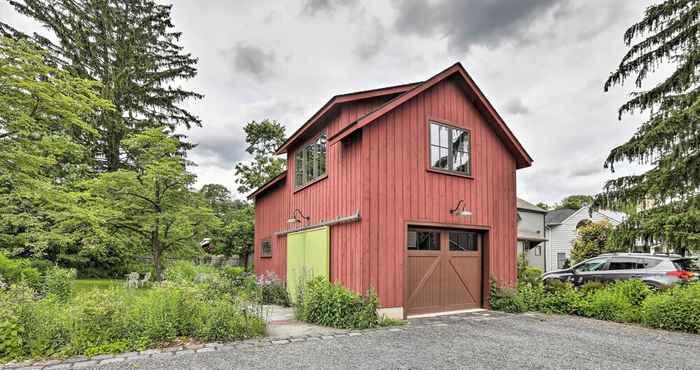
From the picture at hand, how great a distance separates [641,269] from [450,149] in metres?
6.04

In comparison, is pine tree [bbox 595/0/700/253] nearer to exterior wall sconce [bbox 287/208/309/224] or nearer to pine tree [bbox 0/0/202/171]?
exterior wall sconce [bbox 287/208/309/224]

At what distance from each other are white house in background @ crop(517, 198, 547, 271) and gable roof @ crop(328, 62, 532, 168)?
14.2 m

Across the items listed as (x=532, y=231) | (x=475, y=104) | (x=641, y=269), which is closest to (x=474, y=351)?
(x=475, y=104)

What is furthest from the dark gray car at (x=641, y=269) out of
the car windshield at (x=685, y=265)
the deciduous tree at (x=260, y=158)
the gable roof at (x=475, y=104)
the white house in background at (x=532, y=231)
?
the deciduous tree at (x=260, y=158)

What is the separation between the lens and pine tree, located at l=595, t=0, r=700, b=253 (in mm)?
9703

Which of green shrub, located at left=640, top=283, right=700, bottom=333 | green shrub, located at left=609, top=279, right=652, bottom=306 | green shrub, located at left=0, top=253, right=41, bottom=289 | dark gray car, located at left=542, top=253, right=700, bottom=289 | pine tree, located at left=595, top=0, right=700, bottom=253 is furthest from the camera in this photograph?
green shrub, located at left=0, top=253, right=41, bottom=289

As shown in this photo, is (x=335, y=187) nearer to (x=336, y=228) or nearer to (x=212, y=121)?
(x=336, y=228)

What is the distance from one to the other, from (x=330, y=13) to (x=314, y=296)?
8510mm

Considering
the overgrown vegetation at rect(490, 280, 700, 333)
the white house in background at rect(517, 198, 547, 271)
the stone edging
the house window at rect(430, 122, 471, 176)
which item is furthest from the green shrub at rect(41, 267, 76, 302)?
the white house in background at rect(517, 198, 547, 271)

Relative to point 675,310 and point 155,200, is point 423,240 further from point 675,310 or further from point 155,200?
point 155,200

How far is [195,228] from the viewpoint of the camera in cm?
1566

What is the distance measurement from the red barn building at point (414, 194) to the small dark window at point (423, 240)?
0.03m

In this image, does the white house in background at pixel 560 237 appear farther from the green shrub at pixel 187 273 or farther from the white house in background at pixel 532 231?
the green shrub at pixel 187 273

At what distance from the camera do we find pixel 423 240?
8695mm
